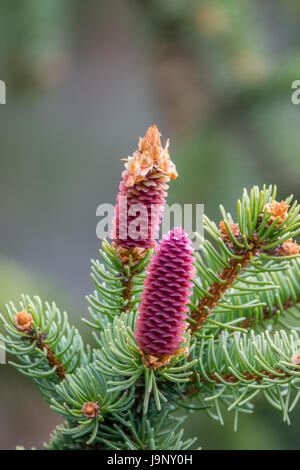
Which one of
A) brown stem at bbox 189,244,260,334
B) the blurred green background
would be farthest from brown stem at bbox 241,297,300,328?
the blurred green background

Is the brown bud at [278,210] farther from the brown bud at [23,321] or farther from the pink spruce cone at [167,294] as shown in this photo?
the brown bud at [23,321]

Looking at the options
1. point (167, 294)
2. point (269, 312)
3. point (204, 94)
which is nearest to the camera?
point (167, 294)

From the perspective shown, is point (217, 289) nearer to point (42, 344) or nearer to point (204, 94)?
point (42, 344)

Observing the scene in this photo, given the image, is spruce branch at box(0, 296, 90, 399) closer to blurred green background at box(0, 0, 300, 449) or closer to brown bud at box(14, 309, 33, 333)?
brown bud at box(14, 309, 33, 333)

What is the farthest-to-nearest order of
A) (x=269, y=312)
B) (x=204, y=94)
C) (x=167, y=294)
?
(x=204, y=94), (x=269, y=312), (x=167, y=294)

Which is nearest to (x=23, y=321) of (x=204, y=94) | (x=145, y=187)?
(x=145, y=187)

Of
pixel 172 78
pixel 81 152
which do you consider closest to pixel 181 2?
pixel 172 78
